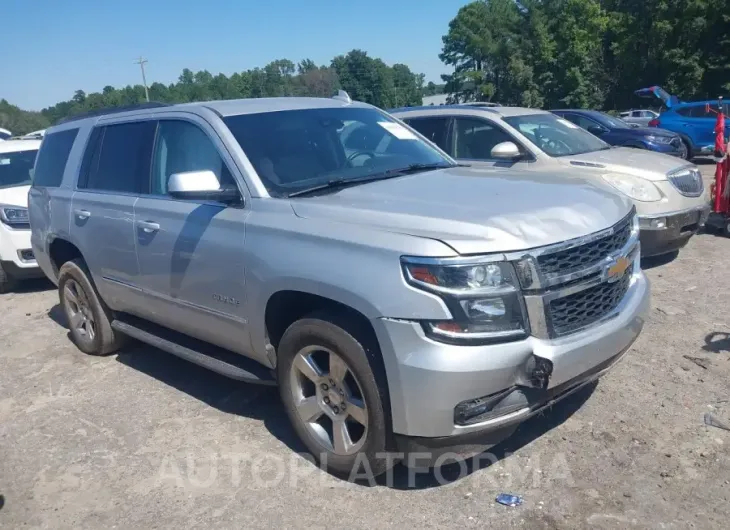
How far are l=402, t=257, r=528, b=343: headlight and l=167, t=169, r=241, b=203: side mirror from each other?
4.63ft

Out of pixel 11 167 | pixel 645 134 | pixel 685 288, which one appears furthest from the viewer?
pixel 645 134

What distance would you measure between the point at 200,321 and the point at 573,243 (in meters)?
2.35

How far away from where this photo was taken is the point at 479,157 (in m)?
8.04

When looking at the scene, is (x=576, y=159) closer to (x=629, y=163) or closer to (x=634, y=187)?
(x=629, y=163)

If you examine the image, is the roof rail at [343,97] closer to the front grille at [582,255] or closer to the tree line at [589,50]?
the front grille at [582,255]

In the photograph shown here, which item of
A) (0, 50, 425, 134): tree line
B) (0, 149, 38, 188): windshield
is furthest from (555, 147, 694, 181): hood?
(0, 50, 425, 134): tree line

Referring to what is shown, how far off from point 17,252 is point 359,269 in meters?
6.52

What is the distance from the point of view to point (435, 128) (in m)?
8.35

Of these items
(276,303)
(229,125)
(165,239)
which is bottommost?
(276,303)

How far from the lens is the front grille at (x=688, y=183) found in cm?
730

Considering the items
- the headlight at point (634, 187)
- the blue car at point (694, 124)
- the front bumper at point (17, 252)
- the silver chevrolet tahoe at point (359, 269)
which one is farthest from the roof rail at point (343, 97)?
the blue car at point (694, 124)

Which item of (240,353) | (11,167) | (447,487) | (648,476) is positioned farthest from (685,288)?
(11,167)

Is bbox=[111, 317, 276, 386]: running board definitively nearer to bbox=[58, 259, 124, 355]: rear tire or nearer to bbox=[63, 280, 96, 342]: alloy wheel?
bbox=[58, 259, 124, 355]: rear tire

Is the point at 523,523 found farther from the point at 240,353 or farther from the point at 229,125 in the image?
the point at 229,125
